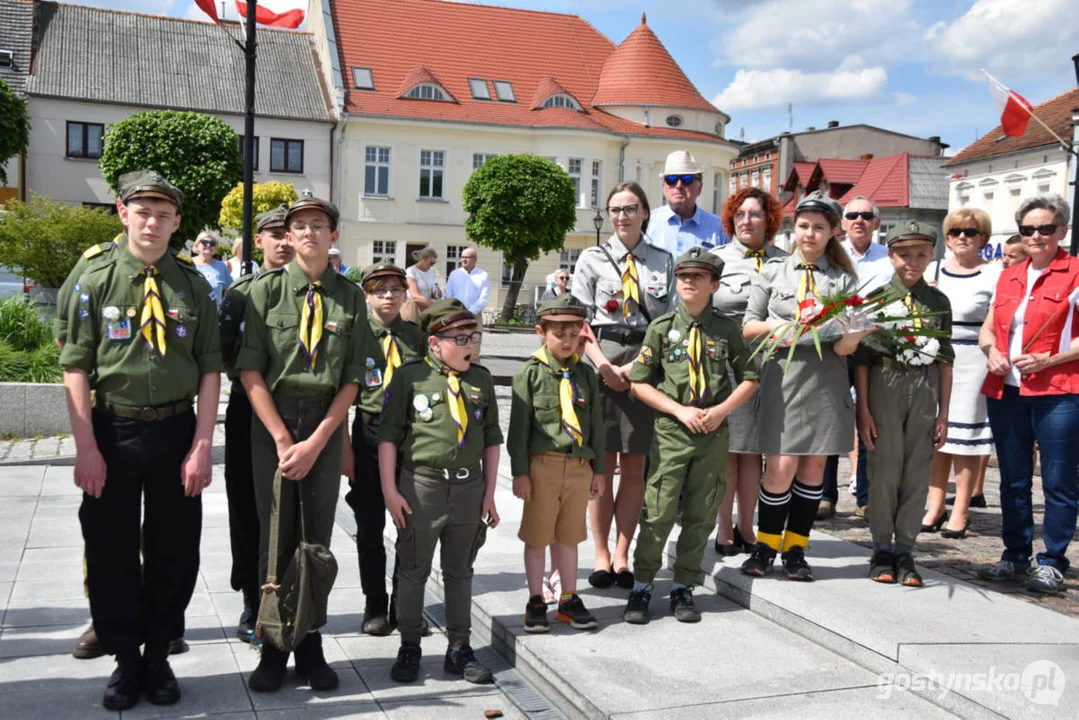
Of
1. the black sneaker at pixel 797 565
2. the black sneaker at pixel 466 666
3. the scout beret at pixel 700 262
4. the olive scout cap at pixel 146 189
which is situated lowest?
the black sneaker at pixel 466 666

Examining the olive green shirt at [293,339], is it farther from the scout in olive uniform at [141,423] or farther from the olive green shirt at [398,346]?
the olive green shirt at [398,346]

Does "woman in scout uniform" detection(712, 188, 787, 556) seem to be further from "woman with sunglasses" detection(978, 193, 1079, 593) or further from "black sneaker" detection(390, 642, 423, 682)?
"black sneaker" detection(390, 642, 423, 682)

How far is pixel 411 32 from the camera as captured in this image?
155 ft

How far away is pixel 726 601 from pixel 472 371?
2108mm

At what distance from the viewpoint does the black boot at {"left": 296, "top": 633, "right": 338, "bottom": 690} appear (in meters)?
4.43

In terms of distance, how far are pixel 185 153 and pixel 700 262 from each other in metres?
35.2

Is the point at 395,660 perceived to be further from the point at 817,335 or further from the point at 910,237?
the point at 910,237

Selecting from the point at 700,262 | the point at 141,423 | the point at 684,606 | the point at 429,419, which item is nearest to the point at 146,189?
the point at 141,423

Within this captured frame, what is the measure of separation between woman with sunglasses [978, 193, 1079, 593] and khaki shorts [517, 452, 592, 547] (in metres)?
2.62

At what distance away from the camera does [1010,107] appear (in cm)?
1431

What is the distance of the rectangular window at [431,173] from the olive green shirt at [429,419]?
134 feet

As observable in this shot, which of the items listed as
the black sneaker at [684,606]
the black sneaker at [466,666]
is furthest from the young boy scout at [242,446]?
the black sneaker at [684,606]

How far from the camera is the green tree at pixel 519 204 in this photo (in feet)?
128

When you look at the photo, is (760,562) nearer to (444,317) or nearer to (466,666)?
(466,666)
